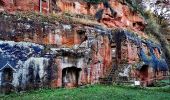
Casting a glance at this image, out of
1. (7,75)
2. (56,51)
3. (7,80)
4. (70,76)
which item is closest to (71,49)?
(56,51)

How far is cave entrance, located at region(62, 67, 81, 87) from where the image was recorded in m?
28.0

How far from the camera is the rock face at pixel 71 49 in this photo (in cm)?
2423

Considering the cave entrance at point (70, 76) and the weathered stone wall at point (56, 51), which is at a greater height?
the weathered stone wall at point (56, 51)

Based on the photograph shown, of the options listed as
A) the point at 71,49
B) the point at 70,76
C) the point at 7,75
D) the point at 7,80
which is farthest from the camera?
the point at 70,76

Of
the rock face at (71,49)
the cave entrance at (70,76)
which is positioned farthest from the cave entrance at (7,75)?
the cave entrance at (70,76)

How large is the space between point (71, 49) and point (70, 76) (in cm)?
221

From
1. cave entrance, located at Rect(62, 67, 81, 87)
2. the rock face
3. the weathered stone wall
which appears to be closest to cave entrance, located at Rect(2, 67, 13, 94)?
the rock face

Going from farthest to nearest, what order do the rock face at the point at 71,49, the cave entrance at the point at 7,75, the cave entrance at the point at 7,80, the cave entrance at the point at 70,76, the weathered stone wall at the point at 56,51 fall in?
the cave entrance at the point at 70,76, the weathered stone wall at the point at 56,51, the rock face at the point at 71,49, the cave entrance at the point at 7,75, the cave entrance at the point at 7,80

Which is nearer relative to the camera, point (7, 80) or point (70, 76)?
point (7, 80)

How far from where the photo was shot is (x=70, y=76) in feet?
94.1

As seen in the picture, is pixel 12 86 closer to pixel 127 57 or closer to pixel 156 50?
pixel 127 57

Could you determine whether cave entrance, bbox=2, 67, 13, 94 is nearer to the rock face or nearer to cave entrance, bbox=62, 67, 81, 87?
the rock face

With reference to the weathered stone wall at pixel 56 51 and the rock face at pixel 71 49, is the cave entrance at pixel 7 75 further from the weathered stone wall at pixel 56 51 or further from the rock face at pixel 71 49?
the weathered stone wall at pixel 56 51

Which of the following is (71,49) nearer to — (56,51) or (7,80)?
(56,51)
